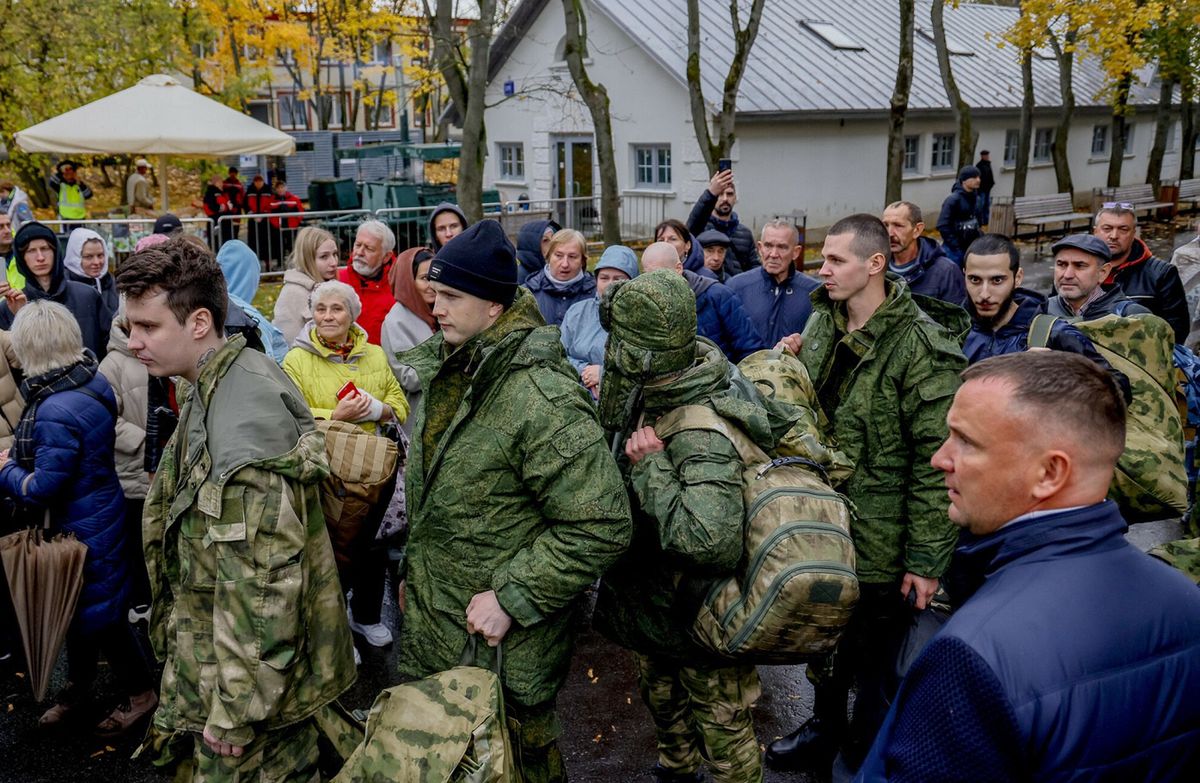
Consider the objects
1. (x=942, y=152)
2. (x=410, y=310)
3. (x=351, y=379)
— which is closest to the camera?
(x=351, y=379)

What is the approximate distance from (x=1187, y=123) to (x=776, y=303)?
1171 inches

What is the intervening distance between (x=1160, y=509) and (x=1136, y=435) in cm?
26

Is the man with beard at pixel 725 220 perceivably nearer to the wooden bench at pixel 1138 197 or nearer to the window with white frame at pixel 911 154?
the window with white frame at pixel 911 154

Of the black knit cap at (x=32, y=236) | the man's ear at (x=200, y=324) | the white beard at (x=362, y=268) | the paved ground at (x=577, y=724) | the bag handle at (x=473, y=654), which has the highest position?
the black knit cap at (x=32, y=236)

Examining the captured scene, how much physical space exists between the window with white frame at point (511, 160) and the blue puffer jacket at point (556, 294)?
869 inches

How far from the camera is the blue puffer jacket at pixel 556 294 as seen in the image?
6.32 meters

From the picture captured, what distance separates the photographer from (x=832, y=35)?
26.5 m

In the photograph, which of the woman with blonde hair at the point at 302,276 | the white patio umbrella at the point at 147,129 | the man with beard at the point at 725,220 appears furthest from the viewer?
the white patio umbrella at the point at 147,129

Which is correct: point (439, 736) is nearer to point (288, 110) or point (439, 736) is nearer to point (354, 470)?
point (354, 470)

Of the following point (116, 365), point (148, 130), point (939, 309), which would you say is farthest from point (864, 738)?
point (148, 130)

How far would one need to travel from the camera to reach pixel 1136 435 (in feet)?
10.9

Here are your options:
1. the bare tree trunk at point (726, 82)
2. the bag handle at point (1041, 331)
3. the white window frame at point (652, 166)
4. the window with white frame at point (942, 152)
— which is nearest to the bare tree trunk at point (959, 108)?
the window with white frame at point (942, 152)

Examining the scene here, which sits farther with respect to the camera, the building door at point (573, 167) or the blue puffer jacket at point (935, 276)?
the building door at point (573, 167)

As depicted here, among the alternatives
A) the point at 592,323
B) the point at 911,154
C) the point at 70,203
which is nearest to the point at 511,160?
the point at 911,154
